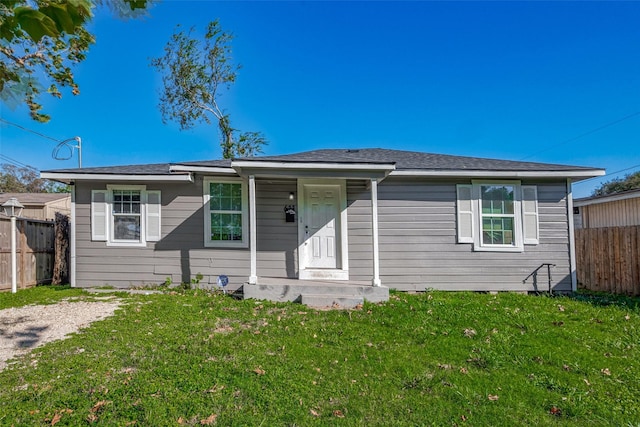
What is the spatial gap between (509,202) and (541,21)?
21.1 ft

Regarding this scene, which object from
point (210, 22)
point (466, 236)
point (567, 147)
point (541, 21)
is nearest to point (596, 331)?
point (466, 236)

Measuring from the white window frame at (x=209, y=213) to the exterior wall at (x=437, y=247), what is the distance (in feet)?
7.76

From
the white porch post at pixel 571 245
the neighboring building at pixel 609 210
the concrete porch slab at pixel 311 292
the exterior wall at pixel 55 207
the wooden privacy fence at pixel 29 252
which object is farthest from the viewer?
the exterior wall at pixel 55 207

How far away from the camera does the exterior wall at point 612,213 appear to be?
11.0 m

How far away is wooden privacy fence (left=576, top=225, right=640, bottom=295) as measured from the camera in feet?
23.1

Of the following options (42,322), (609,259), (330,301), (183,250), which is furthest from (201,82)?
(609,259)

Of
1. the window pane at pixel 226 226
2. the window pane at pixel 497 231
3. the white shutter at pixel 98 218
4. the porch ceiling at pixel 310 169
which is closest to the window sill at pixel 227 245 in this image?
the window pane at pixel 226 226

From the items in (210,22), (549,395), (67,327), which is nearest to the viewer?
(549,395)

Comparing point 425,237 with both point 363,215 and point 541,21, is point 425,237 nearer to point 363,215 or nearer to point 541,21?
point 363,215

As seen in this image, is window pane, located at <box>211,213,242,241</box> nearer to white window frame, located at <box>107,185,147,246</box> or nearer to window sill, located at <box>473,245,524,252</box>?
white window frame, located at <box>107,185,147,246</box>

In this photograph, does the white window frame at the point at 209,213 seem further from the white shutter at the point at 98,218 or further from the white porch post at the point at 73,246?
the white porch post at the point at 73,246

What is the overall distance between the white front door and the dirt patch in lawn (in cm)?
391

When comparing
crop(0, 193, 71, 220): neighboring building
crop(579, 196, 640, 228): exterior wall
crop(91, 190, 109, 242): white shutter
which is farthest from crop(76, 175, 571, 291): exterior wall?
crop(0, 193, 71, 220): neighboring building

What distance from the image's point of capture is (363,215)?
7.36m
